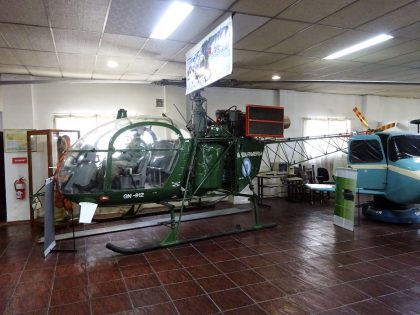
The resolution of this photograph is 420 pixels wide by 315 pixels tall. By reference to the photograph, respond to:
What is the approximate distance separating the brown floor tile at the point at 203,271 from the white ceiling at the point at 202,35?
9.17 ft

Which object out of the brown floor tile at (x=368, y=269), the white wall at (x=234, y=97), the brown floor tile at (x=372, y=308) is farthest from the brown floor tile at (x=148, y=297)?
the white wall at (x=234, y=97)

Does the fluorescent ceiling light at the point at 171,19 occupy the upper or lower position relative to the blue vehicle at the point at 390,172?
upper

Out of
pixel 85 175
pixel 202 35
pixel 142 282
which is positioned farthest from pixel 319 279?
pixel 202 35

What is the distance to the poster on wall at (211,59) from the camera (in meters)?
3.01

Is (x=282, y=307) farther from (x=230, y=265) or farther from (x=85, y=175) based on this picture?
(x=85, y=175)

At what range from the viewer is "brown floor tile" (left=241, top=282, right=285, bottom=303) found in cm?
283

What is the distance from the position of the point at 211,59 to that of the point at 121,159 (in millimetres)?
1749

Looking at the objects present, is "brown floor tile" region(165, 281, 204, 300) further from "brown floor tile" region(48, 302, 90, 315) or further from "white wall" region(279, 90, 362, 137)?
"white wall" region(279, 90, 362, 137)

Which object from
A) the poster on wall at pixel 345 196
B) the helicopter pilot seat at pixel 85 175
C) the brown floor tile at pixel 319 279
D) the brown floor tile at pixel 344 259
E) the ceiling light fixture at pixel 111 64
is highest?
the ceiling light fixture at pixel 111 64

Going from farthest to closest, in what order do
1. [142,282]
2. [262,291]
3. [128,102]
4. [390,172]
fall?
[128,102] < [390,172] < [142,282] < [262,291]

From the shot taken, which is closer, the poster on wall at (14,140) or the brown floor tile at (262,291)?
the brown floor tile at (262,291)

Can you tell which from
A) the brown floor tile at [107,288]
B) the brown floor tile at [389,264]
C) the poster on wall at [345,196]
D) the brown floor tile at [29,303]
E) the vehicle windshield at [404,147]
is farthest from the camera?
the vehicle windshield at [404,147]

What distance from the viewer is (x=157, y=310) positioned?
2.65 meters

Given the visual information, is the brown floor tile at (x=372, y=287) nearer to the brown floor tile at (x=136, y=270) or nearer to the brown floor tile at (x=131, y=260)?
the brown floor tile at (x=136, y=270)
